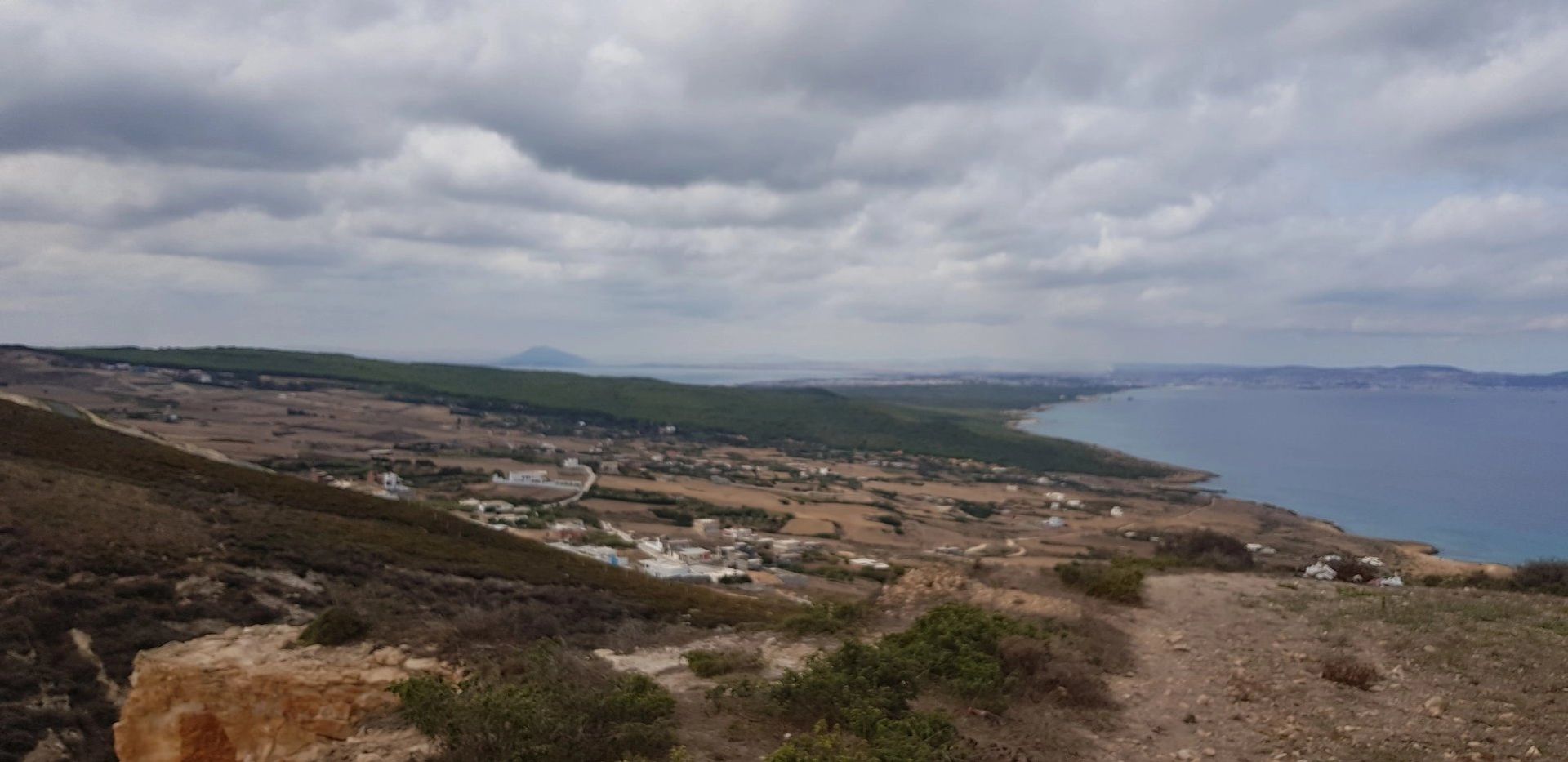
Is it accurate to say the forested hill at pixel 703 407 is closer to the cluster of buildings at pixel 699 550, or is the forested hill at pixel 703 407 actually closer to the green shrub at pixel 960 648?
the cluster of buildings at pixel 699 550

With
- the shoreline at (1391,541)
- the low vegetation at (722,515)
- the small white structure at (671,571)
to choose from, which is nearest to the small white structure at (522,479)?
the low vegetation at (722,515)

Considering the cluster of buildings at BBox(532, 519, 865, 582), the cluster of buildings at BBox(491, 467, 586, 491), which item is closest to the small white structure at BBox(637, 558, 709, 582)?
the cluster of buildings at BBox(532, 519, 865, 582)

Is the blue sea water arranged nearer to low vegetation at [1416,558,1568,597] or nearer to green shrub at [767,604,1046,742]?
low vegetation at [1416,558,1568,597]

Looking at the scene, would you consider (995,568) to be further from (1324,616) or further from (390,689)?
(390,689)

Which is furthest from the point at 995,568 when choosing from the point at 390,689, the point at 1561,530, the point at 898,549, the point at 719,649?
the point at 1561,530

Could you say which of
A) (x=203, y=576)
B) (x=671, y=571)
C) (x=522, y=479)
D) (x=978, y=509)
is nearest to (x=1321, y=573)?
(x=671, y=571)

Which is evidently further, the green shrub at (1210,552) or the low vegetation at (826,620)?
the green shrub at (1210,552)

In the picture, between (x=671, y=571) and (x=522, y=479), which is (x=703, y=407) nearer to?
(x=522, y=479)
